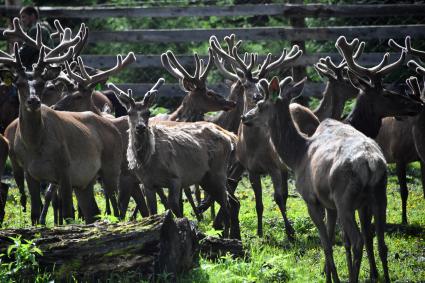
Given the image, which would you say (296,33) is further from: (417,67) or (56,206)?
(56,206)

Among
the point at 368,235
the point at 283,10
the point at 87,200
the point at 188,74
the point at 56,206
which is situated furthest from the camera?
the point at 283,10

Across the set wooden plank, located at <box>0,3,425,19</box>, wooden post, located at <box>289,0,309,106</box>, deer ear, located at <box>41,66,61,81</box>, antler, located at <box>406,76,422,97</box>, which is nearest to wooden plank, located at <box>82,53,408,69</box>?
wooden post, located at <box>289,0,309,106</box>

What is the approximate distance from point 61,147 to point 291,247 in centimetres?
306

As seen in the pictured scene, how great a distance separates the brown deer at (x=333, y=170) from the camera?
845 centimetres

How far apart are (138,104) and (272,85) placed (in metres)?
1.78

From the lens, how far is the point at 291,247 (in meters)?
11.0

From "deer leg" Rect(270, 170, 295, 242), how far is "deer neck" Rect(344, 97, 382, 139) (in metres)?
1.48

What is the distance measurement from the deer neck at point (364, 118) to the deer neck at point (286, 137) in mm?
1671

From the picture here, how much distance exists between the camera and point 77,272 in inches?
310

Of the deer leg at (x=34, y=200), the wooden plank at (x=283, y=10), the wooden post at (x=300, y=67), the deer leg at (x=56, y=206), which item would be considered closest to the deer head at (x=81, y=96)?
the deer leg at (x=56, y=206)

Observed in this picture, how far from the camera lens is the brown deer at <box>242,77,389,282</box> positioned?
8453mm

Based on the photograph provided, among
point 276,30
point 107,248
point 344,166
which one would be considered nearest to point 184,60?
point 276,30

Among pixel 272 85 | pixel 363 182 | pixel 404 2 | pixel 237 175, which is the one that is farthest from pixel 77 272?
pixel 404 2

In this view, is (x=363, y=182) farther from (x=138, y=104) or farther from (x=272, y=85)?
(x=138, y=104)
